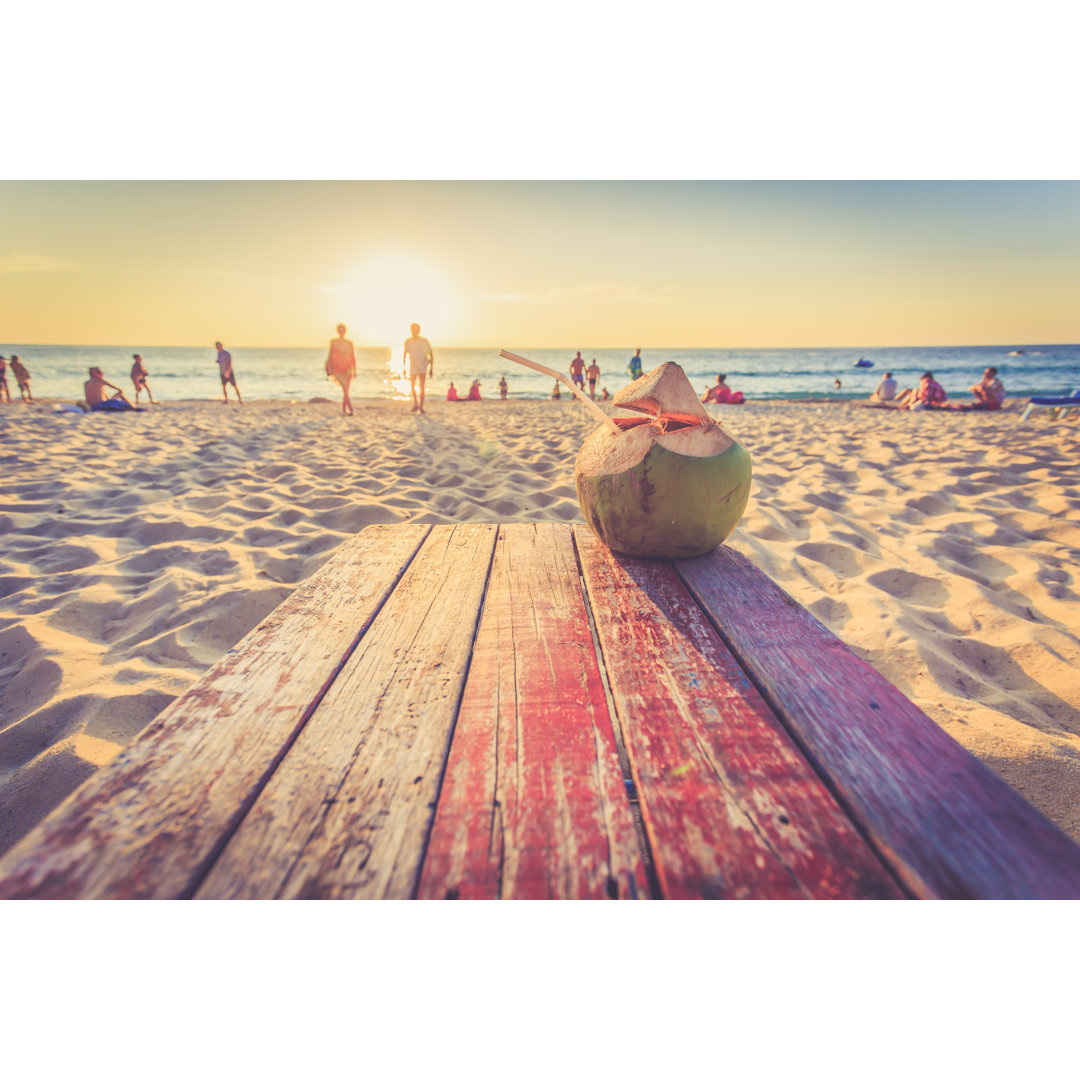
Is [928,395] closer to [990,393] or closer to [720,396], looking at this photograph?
[990,393]

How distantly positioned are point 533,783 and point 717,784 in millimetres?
248

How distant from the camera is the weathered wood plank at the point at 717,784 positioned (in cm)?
58

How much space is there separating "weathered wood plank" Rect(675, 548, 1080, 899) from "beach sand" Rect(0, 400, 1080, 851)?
82 centimetres

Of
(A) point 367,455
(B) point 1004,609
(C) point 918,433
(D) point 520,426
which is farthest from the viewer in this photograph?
(D) point 520,426

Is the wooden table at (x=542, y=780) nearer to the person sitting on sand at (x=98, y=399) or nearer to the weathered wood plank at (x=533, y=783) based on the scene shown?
the weathered wood plank at (x=533, y=783)

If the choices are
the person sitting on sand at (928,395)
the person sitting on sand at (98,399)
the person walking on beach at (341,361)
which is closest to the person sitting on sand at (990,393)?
the person sitting on sand at (928,395)

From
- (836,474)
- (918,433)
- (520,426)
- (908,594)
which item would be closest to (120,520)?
(908,594)

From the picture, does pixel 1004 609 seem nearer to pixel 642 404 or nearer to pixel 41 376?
pixel 642 404

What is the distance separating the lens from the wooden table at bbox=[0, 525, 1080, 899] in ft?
1.89

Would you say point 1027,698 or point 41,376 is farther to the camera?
point 41,376

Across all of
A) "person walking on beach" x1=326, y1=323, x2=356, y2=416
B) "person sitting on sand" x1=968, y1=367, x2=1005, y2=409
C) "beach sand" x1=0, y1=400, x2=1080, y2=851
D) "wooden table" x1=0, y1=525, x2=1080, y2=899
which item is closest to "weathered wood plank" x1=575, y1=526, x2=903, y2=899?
"wooden table" x1=0, y1=525, x2=1080, y2=899

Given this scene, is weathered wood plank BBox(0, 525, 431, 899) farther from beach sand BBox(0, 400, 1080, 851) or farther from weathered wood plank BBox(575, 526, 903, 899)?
beach sand BBox(0, 400, 1080, 851)

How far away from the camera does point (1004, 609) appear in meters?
2.05

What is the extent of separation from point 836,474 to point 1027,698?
311 centimetres
